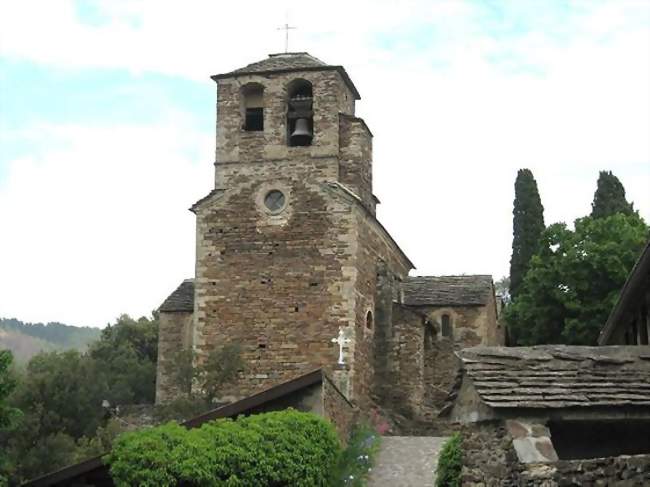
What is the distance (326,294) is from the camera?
28.8 meters

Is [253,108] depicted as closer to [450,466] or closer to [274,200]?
[274,200]

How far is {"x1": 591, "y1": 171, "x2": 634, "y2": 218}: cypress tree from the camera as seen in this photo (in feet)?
139

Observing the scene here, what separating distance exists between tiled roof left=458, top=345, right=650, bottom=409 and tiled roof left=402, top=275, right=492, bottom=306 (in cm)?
2006

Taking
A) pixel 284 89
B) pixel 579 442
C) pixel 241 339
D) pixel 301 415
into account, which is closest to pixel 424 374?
pixel 241 339

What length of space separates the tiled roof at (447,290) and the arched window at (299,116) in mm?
6546

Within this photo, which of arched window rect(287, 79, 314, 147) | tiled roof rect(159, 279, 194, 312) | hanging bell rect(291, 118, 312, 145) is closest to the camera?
hanging bell rect(291, 118, 312, 145)

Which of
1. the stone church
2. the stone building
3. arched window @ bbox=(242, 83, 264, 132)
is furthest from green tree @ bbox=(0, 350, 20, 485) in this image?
arched window @ bbox=(242, 83, 264, 132)

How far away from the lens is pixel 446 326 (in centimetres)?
3297

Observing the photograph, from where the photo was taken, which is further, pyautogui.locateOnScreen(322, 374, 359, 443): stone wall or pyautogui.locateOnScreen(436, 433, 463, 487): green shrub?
pyautogui.locateOnScreen(322, 374, 359, 443): stone wall

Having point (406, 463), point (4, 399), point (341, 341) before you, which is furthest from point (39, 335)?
point (4, 399)

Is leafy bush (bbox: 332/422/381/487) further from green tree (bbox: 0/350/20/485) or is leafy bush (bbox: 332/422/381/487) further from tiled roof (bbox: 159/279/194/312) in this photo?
tiled roof (bbox: 159/279/194/312)

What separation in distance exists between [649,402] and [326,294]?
1764 cm

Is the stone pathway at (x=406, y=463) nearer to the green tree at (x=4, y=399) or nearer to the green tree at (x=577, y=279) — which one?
the green tree at (x=4, y=399)

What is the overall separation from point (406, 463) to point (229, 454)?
6547mm
